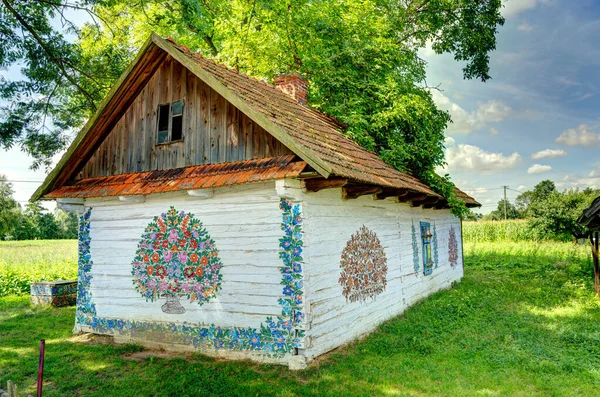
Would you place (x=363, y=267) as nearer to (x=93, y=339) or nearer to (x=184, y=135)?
(x=184, y=135)

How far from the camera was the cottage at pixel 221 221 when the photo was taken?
20.2 ft

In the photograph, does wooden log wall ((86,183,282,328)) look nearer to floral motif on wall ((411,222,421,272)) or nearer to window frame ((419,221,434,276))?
floral motif on wall ((411,222,421,272))

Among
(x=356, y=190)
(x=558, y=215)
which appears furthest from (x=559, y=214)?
(x=356, y=190)

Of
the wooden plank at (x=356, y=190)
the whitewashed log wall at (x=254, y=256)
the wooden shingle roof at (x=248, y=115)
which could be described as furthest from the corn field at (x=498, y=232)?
the wooden plank at (x=356, y=190)

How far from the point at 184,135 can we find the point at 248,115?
74.6 inches

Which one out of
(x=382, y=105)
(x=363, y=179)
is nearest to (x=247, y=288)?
(x=363, y=179)

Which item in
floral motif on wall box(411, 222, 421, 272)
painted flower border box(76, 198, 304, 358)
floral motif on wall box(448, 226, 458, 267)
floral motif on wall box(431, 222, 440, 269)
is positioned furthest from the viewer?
floral motif on wall box(448, 226, 458, 267)

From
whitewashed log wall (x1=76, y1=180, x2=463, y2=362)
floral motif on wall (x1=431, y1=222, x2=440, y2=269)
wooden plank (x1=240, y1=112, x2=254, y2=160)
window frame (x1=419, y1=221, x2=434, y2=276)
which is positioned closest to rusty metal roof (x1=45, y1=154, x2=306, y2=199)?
wooden plank (x1=240, y1=112, x2=254, y2=160)

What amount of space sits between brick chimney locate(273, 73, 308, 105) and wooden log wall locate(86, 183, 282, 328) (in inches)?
205

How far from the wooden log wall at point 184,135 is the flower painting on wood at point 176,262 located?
121 centimetres

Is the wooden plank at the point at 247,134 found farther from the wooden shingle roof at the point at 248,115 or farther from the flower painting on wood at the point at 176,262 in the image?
the flower painting on wood at the point at 176,262

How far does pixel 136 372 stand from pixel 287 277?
9.32 ft

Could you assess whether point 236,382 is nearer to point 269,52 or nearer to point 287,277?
point 287,277

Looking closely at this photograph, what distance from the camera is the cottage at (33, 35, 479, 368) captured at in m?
6.17
